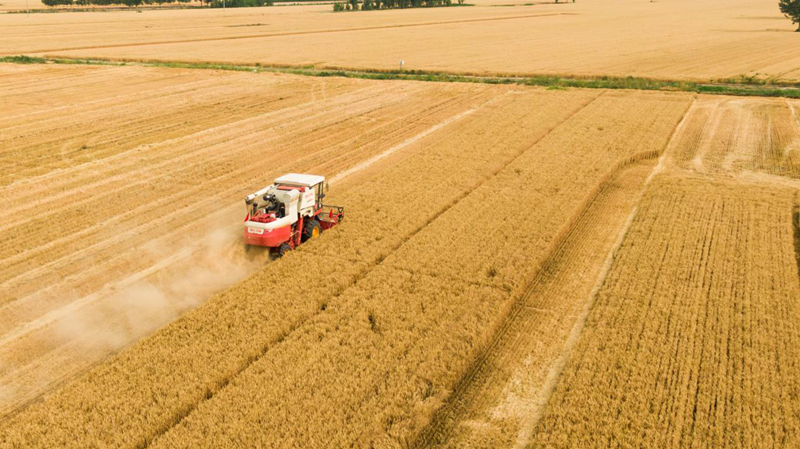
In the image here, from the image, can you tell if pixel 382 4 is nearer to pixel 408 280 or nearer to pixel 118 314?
pixel 408 280

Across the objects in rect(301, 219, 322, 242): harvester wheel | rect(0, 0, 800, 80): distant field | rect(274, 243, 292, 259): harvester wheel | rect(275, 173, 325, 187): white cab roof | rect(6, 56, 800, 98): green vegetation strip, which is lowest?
rect(274, 243, 292, 259): harvester wheel

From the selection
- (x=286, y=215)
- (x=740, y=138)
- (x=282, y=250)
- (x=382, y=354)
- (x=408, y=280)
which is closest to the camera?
(x=382, y=354)

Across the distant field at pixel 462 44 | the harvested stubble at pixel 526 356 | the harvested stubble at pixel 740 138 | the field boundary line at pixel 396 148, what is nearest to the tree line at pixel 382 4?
the distant field at pixel 462 44

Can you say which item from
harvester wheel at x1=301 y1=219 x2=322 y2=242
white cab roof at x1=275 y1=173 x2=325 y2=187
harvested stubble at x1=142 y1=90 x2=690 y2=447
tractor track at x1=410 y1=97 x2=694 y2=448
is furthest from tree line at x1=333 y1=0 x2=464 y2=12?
harvested stubble at x1=142 y1=90 x2=690 y2=447

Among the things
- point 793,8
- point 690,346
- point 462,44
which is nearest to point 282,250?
point 690,346

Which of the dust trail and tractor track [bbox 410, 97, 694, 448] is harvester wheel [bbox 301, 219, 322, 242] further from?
tractor track [bbox 410, 97, 694, 448]

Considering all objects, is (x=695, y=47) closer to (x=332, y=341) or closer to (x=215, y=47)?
(x=215, y=47)

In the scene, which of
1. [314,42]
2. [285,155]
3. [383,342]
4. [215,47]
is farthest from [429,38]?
[383,342]
